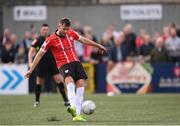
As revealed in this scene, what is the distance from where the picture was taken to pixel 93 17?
113 feet

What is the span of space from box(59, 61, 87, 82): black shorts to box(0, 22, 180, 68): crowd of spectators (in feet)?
42.1

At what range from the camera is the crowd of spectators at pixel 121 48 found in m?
29.8

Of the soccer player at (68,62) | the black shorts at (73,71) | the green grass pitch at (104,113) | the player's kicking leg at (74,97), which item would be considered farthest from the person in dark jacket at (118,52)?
the player's kicking leg at (74,97)

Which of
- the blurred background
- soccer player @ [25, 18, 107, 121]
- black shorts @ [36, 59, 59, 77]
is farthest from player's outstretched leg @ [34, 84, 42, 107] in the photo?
the blurred background

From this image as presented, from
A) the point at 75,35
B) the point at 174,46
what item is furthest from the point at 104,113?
the point at 174,46

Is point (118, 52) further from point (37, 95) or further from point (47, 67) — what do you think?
point (37, 95)

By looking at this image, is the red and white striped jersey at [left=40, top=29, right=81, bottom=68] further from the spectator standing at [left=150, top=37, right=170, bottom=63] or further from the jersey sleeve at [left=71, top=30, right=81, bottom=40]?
the spectator standing at [left=150, top=37, right=170, bottom=63]

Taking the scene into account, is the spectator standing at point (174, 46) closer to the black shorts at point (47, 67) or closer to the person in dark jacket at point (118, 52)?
the person in dark jacket at point (118, 52)

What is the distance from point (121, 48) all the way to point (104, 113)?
12109 millimetres

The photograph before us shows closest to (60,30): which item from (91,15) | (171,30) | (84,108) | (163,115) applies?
(84,108)

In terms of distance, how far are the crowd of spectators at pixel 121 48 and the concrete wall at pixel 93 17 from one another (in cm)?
289

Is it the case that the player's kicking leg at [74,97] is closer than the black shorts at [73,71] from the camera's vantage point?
Yes

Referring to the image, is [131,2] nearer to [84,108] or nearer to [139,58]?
[139,58]

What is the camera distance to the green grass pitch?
616 inches
